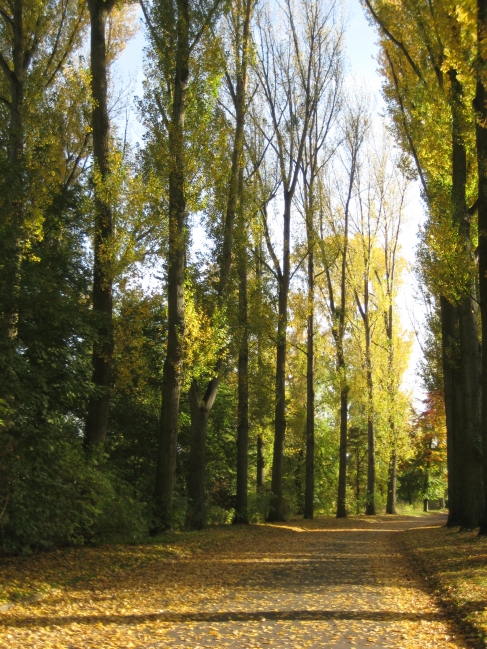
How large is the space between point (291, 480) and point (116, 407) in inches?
657

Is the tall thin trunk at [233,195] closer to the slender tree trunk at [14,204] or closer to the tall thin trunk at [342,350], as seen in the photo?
the slender tree trunk at [14,204]

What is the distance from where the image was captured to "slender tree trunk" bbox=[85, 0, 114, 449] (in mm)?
12023

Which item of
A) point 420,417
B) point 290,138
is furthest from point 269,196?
point 420,417

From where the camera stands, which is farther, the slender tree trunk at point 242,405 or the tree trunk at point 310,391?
the tree trunk at point 310,391

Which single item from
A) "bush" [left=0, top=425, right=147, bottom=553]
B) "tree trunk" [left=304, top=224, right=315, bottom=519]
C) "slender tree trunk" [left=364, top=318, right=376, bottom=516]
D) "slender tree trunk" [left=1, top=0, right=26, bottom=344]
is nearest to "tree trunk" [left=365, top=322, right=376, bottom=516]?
"slender tree trunk" [left=364, top=318, right=376, bottom=516]

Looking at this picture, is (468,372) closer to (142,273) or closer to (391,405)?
(142,273)

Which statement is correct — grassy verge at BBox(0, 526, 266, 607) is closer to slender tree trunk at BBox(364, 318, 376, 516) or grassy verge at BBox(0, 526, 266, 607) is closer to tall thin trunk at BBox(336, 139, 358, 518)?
tall thin trunk at BBox(336, 139, 358, 518)

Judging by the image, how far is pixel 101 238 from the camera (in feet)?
40.7

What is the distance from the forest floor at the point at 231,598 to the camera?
5.36 metres

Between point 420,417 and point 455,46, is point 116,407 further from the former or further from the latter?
point 420,417

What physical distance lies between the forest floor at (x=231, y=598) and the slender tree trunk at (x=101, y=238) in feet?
8.76

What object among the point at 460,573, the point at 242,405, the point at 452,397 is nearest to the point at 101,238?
the point at 242,405

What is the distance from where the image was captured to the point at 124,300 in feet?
47.2

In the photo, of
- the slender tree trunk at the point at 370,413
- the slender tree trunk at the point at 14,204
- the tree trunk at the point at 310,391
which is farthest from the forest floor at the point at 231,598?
the slender tree trunk at the point at 370,413
